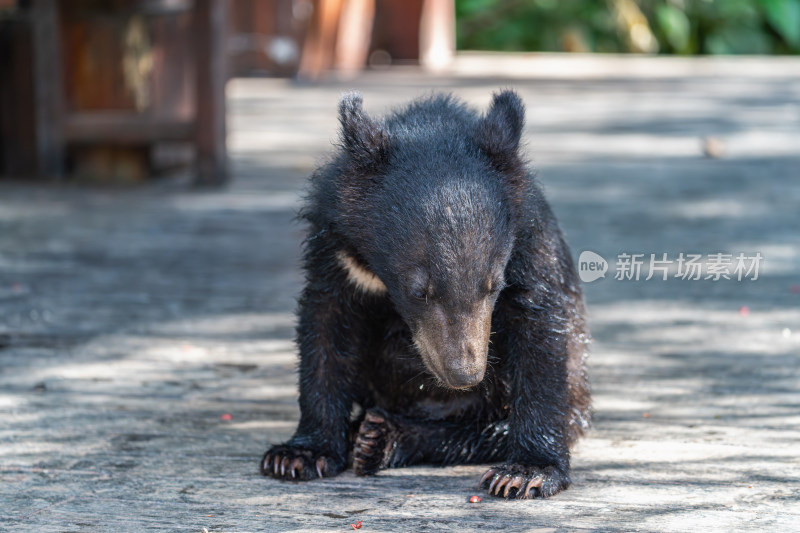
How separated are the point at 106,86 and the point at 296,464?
5.80m

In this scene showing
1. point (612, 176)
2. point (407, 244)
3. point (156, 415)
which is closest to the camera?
point (407, 244)

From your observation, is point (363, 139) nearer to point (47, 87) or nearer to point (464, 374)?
point (464, 374)

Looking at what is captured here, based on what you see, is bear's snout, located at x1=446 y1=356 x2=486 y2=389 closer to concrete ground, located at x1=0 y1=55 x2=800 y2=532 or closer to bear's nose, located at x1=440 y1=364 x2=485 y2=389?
bear's nose, located at x1=440 y1=364 x2=485 y2=389

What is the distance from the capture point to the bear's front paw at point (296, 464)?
118 inches

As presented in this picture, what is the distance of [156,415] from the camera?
3.54 meters

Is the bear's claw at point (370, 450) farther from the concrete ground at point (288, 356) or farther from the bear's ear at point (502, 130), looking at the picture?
the bear's ear at point (502, 130)

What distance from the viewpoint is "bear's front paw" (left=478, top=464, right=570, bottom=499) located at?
2.85 meters

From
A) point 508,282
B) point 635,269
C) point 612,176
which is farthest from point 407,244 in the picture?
point 612,176

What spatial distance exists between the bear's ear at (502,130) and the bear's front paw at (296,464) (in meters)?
1.01

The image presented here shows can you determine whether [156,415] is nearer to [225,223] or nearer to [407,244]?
[407,244]

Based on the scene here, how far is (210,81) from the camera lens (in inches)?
289

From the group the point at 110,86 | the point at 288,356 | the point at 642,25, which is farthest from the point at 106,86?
the point at 642,25

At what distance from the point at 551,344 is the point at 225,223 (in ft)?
12.7

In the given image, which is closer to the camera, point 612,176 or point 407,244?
point 407,244
